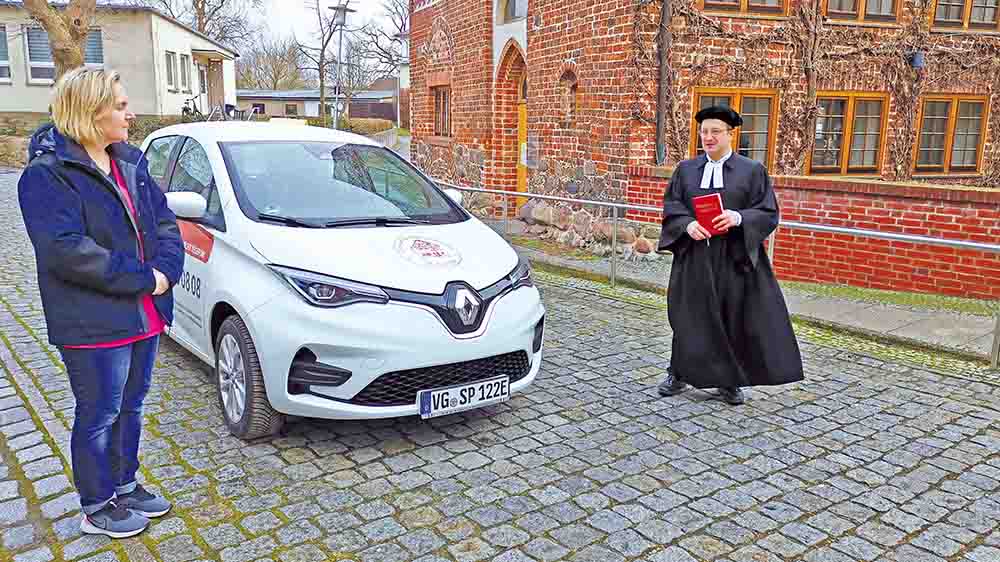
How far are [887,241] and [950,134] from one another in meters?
5.70

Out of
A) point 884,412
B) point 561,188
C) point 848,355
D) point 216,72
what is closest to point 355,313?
point 884,412

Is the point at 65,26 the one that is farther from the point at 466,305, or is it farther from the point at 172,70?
the point at 172,70

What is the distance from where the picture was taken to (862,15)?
1183 cm

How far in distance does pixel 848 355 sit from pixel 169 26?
33.9 meters

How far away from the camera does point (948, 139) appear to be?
13141 mm

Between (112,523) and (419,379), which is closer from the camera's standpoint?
(112,523)

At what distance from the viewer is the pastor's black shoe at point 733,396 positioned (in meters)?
5.36

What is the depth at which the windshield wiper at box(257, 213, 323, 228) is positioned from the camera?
4.66m

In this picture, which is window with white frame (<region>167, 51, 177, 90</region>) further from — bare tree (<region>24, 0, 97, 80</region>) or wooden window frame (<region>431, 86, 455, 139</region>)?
wooden window frame (<region>431, 86, 455, 139</region>)

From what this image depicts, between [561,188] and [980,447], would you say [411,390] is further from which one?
[561,188]

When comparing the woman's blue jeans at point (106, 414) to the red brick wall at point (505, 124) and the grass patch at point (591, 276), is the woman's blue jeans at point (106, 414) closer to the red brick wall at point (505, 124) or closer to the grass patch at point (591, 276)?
the grass patch at point (591, 276)

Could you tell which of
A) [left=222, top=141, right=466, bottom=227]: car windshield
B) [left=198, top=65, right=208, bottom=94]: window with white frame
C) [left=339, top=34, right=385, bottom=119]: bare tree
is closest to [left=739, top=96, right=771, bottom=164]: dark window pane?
[left=222, top=141, right=466, bottom=227]: car windshield

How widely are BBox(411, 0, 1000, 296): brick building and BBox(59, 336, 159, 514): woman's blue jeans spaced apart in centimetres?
778

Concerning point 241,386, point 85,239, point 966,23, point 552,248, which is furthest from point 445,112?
point 85,239
